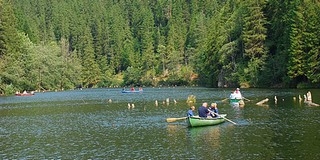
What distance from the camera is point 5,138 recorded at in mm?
36062

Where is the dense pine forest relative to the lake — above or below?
above

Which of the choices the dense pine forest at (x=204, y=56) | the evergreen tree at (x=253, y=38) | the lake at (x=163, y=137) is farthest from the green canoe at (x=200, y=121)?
the evergreen tree at (x=253, y=38)

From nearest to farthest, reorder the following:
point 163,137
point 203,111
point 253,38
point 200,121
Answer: point 163,137
point 200,121
point 203,111
point 253,38

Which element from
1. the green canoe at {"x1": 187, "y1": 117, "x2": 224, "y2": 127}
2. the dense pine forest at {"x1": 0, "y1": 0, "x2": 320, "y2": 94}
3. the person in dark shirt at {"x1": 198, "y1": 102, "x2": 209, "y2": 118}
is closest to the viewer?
the green canoe at {"x1": 187, "y1": 117, "x2": 224, "y2": 127}

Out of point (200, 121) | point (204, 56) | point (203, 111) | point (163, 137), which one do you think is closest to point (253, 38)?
point (204, 56)

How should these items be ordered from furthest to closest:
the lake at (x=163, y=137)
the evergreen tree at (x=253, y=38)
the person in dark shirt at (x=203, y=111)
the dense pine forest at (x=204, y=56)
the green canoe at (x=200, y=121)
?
1. the evergreen tree at (x=253, y=38)
2. the dense pine forest at (x=204, y=56)
3. the person in dark shirt at (x=203, y=111)
4. the green canoe at (x=200, y=121)
5. the lake at (x=163, y=137)

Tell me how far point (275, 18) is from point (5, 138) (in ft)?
244

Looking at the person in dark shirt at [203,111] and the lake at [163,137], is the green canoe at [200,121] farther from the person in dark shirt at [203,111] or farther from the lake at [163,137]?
the person in dark shirt at [203,111]

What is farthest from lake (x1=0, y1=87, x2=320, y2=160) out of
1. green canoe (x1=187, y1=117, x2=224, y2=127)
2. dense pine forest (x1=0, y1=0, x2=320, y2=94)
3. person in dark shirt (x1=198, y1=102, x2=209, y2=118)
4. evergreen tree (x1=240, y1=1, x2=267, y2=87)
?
evergreen tree (x1=240, y1=1, x2=267, y2=87)

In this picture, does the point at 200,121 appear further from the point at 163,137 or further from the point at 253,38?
the point at 253,38

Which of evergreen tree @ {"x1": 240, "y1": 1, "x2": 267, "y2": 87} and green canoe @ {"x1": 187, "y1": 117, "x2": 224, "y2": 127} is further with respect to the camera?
evergreen tree @ {"x1": 240, "y1": 1, "x2": 267, "y2": 87}

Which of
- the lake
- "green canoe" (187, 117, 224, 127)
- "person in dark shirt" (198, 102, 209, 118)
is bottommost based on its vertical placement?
the lake

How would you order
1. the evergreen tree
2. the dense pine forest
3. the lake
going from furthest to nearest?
the evergreen tree
the dense pine forest
the lake

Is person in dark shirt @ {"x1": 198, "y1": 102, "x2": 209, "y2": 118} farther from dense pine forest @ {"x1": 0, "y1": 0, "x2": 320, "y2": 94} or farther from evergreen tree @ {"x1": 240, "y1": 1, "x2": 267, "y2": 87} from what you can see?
evergreen tree @ {"x1": 240, "y1": 1, "x2": 267, "y2": 87}
